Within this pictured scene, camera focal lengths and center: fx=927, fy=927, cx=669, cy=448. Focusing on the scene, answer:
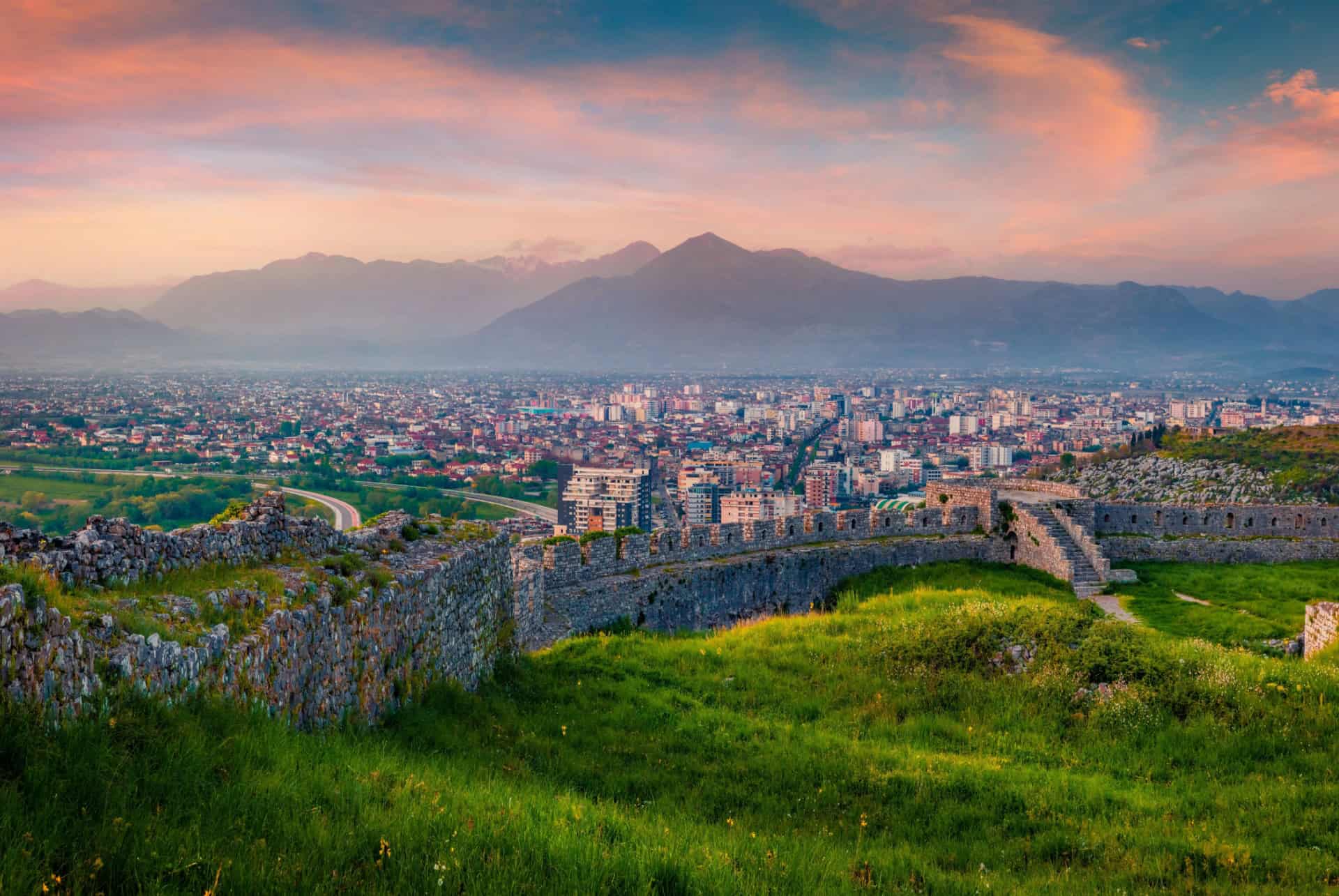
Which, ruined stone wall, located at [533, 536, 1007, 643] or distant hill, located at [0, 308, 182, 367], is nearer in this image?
ruined stone wall, located at [533, 536, 1007, 643]

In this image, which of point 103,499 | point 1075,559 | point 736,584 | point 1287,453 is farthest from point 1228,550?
point 103,499

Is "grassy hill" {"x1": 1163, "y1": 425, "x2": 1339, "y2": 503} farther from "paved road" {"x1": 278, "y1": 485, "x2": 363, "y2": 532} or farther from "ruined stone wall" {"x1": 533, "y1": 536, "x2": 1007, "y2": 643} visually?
"paved road" {"x1": 278, "y1": 485, "x2": 363, "y2": 532}

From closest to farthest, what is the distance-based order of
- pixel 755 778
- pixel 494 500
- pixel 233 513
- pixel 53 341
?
1. pixel 755 778
2. pixel 233 513
3. pixel 494 500
4. pixel 53 341

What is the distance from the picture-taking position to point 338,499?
39.6 metres

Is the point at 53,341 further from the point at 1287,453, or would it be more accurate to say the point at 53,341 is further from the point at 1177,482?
the point at 1287,453

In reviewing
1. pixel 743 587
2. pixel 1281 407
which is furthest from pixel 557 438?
pixel 1281 407

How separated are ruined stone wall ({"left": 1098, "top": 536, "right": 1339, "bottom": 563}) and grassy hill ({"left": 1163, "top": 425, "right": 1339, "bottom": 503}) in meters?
14.4

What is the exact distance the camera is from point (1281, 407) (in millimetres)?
159000

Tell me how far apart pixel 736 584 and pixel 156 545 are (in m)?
14.9

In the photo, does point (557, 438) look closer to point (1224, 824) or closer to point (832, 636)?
point (832, 636)

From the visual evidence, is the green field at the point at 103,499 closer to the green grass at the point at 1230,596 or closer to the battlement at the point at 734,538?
the battlement at the point at 734,538

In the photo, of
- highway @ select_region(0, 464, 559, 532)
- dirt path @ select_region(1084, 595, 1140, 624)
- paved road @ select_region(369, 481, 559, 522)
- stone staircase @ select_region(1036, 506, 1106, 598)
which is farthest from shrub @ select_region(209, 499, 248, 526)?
paved road @ select_region(369, 481, 559, 522)

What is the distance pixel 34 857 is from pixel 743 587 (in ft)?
57.3

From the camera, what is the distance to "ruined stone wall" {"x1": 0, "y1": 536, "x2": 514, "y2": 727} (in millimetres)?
5016
